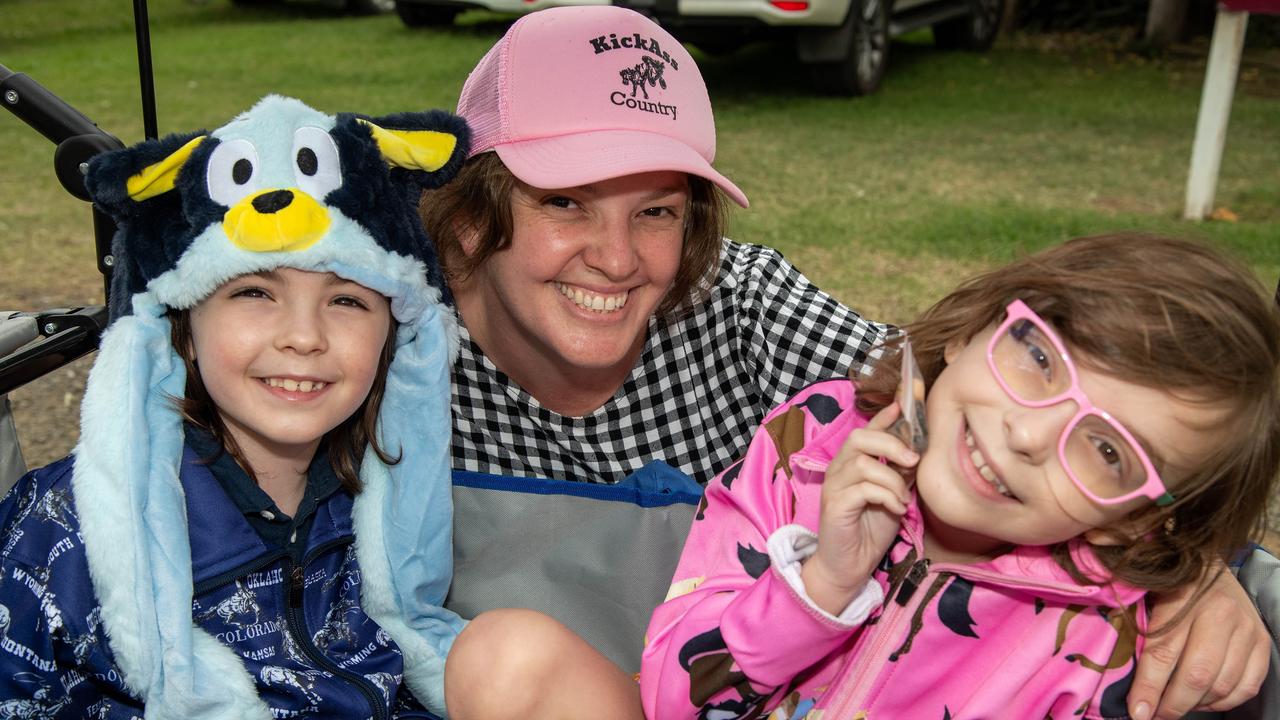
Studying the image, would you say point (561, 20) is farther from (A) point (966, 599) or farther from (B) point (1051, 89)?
(B) point (1051, 89)

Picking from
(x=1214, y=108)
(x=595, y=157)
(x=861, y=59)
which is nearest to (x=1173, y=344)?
(x=595, y=157)

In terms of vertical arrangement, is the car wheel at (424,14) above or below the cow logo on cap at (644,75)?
below

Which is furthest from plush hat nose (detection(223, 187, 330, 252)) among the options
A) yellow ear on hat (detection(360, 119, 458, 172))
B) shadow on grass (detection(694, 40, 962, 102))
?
shadow on grass (detection(694, 40, 962, 102))

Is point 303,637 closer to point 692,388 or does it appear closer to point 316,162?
point 316,162

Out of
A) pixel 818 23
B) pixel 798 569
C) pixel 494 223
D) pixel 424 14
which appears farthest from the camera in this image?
pixel 424 14

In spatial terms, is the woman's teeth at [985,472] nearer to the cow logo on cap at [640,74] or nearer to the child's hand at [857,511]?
the child's hand at [857,511]

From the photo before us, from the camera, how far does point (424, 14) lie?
11070 millimetres

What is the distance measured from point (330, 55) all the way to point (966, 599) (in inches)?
360

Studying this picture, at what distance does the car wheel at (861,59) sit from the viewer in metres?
7.96

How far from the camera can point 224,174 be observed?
1627mm

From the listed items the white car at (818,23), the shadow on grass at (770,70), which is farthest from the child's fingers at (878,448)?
the shadow on grass at (770,70)

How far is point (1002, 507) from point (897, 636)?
0.92ft

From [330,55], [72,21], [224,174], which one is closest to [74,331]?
[224,174]

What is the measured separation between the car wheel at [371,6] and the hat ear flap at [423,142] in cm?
1107
